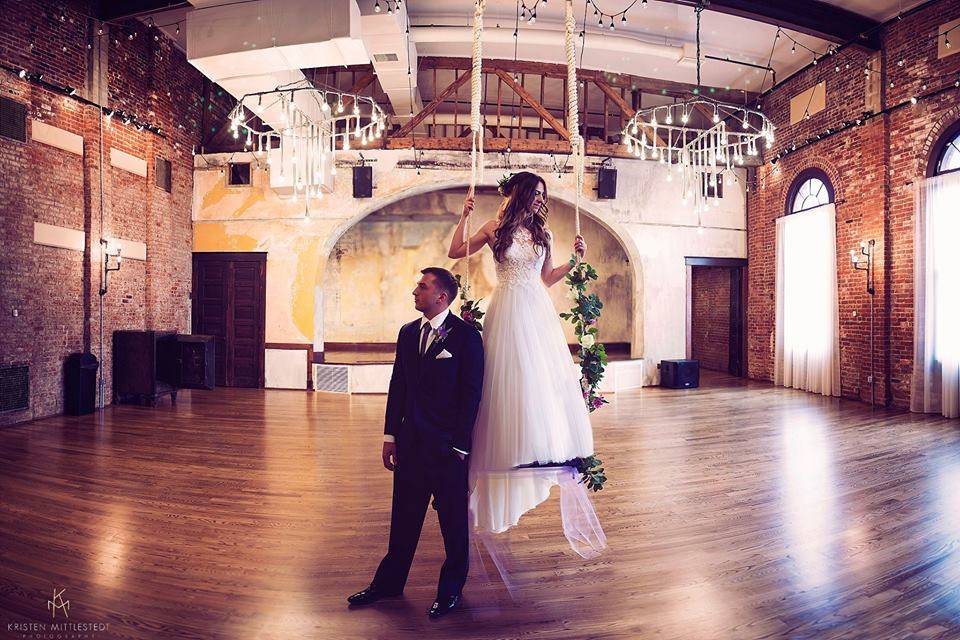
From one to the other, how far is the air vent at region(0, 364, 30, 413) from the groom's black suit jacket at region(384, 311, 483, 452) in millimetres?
6634

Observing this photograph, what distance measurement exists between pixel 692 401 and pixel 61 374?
9.24 m

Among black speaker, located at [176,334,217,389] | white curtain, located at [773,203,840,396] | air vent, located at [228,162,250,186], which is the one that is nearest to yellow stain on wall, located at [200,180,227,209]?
air vent, located at [228,162,250,186]

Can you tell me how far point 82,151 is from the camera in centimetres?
740

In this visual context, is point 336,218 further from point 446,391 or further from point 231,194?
point 446,391

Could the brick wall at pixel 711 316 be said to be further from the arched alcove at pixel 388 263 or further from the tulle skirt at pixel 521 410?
the tulle skirt at pixel 521 410

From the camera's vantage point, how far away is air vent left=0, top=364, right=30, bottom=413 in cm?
627

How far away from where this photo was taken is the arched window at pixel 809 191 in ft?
30.1

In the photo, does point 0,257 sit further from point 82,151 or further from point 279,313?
point 279,313

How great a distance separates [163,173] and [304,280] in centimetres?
294

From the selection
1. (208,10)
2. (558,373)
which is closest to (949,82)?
(558,373)

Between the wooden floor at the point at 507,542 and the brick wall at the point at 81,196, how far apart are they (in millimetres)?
1668

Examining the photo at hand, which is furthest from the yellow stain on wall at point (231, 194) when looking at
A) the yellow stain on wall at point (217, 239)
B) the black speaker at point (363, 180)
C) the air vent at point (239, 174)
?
the black speaker at point (363, 180)

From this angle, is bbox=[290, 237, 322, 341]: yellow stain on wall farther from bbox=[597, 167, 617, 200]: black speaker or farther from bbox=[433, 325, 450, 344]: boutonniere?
bbox=[433, 325, 450, 344]: boutonniere

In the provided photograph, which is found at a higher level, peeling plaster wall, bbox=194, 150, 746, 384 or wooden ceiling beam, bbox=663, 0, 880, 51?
wooden ceiling beam, bbox=663, 0, 880, 51
